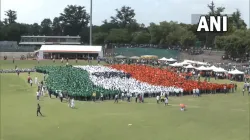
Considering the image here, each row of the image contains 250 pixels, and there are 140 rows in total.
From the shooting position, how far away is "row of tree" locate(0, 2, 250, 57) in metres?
88.9

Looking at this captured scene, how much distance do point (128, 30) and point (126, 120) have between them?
8833 centimetres

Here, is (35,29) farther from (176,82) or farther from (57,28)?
(176,82)

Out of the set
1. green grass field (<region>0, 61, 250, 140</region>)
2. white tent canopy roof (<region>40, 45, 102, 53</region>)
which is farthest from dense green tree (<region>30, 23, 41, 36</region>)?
green grass field (<region>0, 61, 250, 140</region>)

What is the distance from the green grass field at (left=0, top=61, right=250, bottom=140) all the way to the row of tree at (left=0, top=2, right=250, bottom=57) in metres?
40.4

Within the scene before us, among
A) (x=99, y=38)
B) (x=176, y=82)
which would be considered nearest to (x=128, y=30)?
(x=99, y=38)

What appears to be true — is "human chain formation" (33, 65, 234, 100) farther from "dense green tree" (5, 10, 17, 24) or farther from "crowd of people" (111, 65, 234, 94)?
"dense green tree" (5, 10, 17, 24)

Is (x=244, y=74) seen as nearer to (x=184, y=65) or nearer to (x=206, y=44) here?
(x=184, y=65)

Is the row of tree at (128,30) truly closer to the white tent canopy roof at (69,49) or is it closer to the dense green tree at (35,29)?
the dense green tree at (35,29)

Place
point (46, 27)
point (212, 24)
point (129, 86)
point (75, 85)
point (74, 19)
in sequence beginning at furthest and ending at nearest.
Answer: point (46, 27) < point (74, 19) < point (129, 86) < point (75, 85) < point (212, 24)

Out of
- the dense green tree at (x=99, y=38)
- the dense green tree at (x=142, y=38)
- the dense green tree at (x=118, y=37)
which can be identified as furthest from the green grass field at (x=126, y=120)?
the dense green tree at (x=99, y=38)

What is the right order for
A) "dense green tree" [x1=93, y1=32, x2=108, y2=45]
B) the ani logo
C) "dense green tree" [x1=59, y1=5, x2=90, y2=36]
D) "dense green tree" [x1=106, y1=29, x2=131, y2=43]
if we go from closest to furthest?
the ani logo → "dense green tree" [x1=106, y1=29, x2=131, y2=43] → "dense green tree" [x1=93, y1=32, x2=108, y2=45] → "dense green tree" [x1=59, y1=5, x2=90, y2=36]

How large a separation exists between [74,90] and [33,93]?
16.5 ft

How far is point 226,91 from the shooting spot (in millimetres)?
42312

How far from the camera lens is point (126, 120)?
93.9 ft
